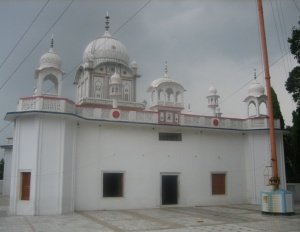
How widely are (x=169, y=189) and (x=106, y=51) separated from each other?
48.3 feet

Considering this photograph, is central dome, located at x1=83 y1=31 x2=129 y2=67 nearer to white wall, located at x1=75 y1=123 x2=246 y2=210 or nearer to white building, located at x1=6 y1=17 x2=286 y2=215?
white building, located at x1=6 y1=17 x2=286 y2=215

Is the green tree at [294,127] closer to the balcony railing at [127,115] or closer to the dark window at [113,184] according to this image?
the balcony railing at [127,115]

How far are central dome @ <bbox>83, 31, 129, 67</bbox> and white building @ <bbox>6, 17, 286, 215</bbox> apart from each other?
414 inches

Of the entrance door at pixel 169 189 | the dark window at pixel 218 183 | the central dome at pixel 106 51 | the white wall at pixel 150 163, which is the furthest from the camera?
the central dome at pixel 106 51

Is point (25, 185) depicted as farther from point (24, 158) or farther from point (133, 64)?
point (133, 64)

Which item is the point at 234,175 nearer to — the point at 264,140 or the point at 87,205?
the point at 264,140

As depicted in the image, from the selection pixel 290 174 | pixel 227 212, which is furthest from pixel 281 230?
pixel 290 174

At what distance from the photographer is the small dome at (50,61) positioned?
61.4ft

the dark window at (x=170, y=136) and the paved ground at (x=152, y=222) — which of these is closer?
the paved ground at (x=152, y=222)

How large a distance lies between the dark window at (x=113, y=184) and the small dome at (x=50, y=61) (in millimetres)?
6271

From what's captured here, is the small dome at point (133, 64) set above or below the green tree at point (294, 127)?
above

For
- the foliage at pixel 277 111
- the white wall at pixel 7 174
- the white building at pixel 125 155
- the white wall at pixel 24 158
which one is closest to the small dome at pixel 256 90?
the white building at pixel 125 155

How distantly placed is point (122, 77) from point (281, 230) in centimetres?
2066

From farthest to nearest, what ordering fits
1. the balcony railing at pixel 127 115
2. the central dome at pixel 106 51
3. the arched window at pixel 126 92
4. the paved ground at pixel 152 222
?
the central dome at pixel 106 51 < the arched window at pixel 126 92 < the balcony railing at pixel 127 115 < the paved ground at pixel 152 222
